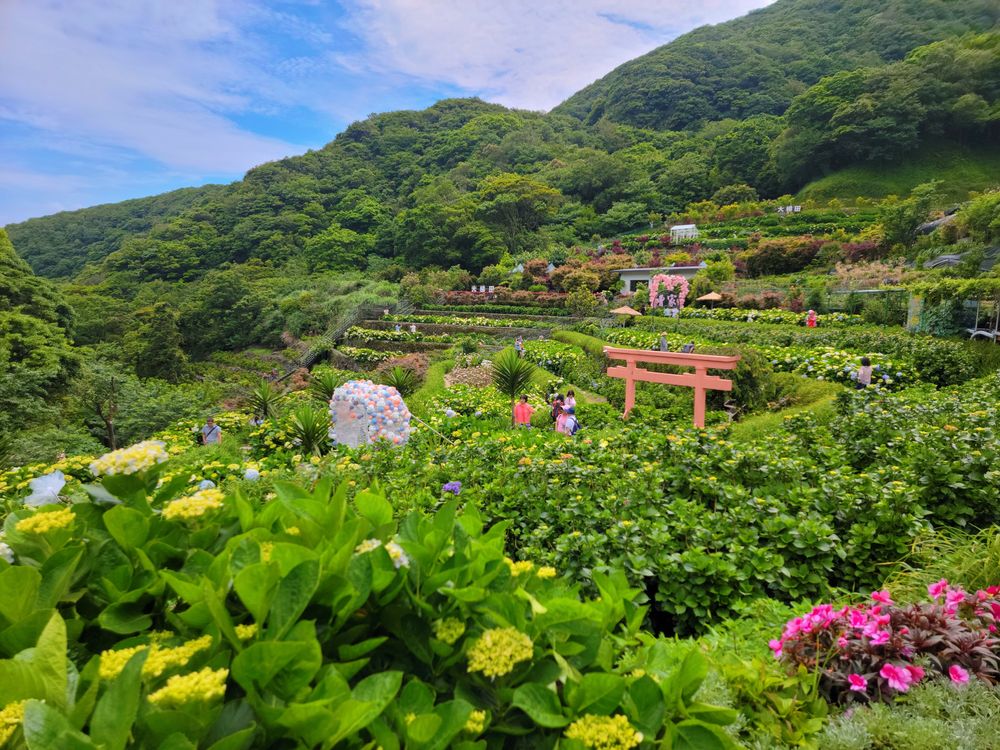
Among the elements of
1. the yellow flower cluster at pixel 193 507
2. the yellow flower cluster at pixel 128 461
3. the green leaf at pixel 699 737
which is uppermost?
the yellow flower cluster at pixel 128 461

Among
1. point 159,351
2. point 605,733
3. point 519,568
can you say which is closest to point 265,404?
point 519,568

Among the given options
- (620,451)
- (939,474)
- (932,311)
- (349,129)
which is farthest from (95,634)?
(349,129)

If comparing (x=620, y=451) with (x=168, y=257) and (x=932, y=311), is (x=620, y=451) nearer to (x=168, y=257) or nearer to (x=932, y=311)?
(x=932, y=311)

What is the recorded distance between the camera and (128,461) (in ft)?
3.74

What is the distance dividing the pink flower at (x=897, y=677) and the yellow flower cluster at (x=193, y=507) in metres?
1.94

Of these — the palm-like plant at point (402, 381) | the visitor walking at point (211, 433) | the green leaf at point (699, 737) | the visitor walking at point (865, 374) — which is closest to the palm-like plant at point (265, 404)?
the visitor walking at point (211, 433)

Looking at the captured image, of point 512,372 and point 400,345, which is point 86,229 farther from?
point 512,372

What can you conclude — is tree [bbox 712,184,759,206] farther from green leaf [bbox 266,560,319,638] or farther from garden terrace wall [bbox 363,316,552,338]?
green leaf [bbox 266,560,319,638]

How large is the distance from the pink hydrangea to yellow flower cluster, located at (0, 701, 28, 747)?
7.22 ft

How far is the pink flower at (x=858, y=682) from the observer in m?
1.53

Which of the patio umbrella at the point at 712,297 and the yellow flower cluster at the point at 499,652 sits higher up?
the yellow flower cluster at the point at 499,652

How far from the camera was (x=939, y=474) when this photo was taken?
135 inches

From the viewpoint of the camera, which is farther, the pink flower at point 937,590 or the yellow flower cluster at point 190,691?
the pink flower at point 937,590

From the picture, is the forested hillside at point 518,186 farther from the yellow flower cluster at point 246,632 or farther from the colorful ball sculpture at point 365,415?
the yellow flower cluster at point 246,632
